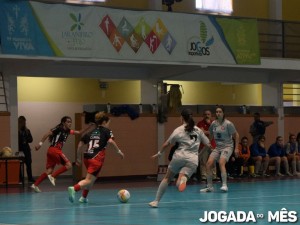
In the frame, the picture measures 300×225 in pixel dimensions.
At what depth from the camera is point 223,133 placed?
77.2 feet

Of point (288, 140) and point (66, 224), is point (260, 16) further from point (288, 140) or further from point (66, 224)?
point (66, 224)

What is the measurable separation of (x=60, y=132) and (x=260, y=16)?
52.1ft

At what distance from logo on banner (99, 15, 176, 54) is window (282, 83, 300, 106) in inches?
322

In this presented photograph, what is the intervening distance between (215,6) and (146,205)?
748 inches

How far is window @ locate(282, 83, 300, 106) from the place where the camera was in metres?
37.2

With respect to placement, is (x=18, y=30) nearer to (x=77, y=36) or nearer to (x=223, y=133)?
(x=77, y=36)

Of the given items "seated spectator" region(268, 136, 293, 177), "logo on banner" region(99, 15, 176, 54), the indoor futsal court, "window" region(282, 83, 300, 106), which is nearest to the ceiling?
"logo on banner" region(99, 15, 176, 54)

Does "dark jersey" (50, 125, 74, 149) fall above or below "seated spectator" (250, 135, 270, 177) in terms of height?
above

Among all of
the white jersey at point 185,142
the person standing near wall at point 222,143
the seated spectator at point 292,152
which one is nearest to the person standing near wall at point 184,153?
the white jersey at point 185,142

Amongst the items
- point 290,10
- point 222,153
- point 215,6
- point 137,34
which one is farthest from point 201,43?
point 290,10

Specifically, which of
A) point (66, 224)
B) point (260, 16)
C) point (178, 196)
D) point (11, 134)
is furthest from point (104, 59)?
point (66, 224)

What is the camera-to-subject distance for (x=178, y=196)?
22.1 meters

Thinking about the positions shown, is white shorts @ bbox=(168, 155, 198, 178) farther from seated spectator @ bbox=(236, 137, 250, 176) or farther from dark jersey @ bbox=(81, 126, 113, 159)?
seated spectator @ bbox=(236, 137, 250, 176)

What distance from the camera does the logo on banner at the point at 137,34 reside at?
29.4 meters
